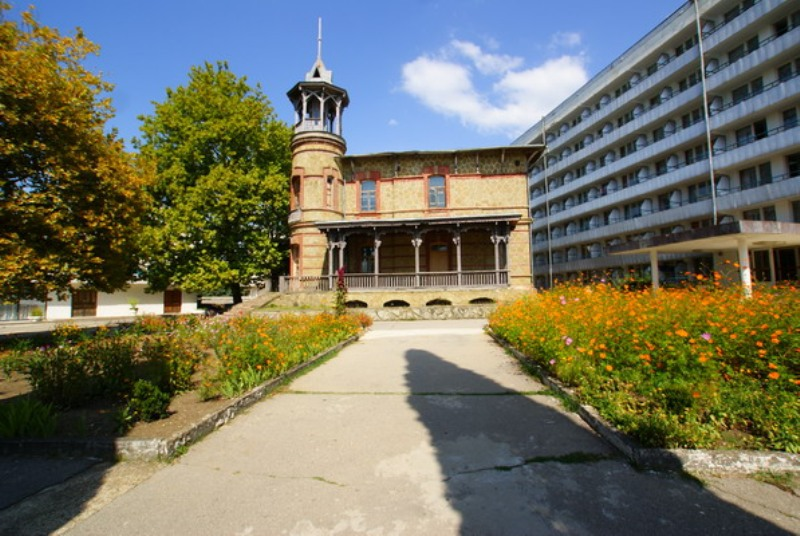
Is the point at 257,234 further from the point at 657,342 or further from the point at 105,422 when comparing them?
the point at 657,342

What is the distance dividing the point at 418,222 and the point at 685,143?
22874 millimetres

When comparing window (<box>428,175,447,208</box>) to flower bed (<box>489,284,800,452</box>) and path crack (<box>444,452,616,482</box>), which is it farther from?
path crack (<box>444,452,616,482</box>)

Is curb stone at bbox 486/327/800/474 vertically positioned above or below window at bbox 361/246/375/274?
below

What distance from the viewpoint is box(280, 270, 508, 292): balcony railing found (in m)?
20.3

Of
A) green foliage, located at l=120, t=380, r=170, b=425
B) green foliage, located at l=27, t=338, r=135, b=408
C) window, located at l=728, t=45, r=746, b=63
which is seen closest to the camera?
green foliage, located at l=120, t=380, r=170, b=425

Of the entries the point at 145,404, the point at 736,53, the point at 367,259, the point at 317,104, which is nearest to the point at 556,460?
the point at 145,404

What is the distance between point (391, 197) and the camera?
24.0 m

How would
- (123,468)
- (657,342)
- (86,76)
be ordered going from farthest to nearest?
(86,76) < (657,342) < (123,468)

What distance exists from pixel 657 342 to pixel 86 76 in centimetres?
1557

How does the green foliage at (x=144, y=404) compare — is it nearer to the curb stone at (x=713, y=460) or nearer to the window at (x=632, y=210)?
the curb stone at (x=713, y=460)

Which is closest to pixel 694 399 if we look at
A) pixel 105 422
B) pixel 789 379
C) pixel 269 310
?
pixel 789 379

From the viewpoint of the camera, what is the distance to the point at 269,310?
60.2 ft

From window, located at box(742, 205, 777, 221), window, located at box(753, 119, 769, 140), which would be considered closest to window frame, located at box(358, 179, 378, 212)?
window, located at box(742, 205, 777, 221)

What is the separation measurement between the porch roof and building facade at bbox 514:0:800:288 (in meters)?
5.65
